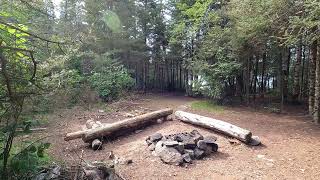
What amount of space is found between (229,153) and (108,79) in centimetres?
1023

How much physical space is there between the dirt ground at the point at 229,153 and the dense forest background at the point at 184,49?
136 centimetres

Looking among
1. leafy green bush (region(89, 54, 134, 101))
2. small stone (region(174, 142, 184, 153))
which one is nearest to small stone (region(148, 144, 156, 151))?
small stone (region(174, 142, 184, 153))

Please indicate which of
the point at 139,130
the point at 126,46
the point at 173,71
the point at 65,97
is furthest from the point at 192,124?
the point at 173,71

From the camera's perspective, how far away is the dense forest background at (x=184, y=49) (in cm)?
1025

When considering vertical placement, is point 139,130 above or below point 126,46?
below

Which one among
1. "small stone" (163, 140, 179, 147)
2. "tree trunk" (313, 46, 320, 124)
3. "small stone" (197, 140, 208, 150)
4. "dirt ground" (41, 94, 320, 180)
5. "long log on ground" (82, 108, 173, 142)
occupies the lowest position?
"dirt ground" (41, 94, 320, 180)

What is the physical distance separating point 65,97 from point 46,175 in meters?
9.91

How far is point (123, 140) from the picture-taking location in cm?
860

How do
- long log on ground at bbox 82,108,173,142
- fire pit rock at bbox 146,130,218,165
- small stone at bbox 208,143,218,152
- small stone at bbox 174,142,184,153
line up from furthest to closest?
long log on ground at bbox 82,108,173,142 → small stone at bbox 208,143,218,152 → small stone at bbox 174,142,184,153 → fire pit rock at bbox 146,130,218,165

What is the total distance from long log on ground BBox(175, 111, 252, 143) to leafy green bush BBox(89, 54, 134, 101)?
6.50 m

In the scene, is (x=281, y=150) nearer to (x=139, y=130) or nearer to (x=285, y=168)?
(x=285, y=168)

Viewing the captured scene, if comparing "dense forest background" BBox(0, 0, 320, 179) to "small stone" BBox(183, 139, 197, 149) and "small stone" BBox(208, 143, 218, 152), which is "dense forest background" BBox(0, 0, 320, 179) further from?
"small stone" BBox(208, 143, 218, 152)

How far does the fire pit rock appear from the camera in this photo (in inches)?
261

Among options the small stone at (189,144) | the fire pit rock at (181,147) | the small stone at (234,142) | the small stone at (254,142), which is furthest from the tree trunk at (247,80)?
the small stone at (189,144)
